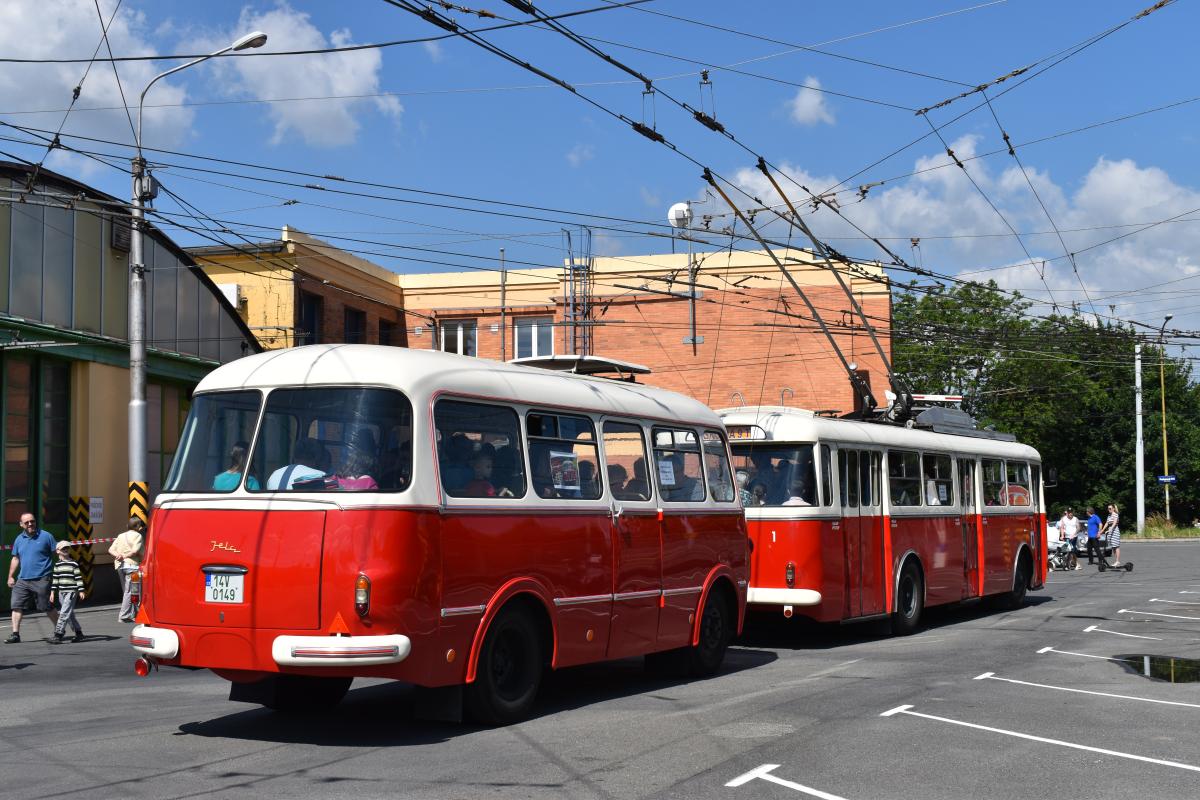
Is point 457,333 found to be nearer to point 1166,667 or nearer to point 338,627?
point 1166,667

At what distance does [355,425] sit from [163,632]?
6.24 ft

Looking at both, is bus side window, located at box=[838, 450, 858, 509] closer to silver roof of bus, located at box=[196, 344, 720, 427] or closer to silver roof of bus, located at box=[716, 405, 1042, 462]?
silver roof of bus, located at box=[716, 405, 1042, 462]

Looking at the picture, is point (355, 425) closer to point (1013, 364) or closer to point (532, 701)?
point (532, 701)

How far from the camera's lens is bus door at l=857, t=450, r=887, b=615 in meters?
16.2

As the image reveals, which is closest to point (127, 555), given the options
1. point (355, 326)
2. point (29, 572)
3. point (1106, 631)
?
point (29, 572)

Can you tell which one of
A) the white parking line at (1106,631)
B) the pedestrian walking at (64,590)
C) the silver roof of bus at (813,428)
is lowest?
the white parking line at (1106,631)

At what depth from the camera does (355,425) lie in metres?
9.05

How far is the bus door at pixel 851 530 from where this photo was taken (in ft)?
51.8

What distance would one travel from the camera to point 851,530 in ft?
52.3

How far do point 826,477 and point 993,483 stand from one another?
663cm

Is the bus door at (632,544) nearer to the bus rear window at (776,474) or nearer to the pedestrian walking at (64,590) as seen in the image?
the bus rear window at (776,474)

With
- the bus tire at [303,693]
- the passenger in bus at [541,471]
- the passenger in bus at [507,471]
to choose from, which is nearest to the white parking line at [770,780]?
the passenger in bus at [507,471]

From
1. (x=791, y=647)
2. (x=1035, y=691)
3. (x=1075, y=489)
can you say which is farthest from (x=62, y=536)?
(x=1075, y=489)

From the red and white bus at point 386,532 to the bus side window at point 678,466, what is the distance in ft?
3.29
